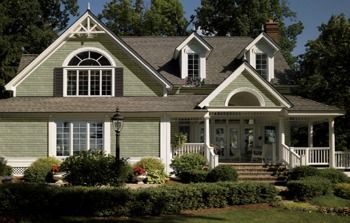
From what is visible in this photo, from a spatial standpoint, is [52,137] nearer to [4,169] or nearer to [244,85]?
[4,169]

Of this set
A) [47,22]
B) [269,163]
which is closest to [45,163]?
[269,163]

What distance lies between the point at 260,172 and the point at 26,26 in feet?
86.0

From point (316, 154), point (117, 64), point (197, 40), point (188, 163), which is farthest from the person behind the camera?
point (197, 40)

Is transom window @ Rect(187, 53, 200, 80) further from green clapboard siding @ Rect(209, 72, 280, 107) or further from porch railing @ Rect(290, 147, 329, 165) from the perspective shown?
porch railing @ Rect(290, 147, 329, 165)

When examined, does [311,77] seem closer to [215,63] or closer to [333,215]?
[215,63]

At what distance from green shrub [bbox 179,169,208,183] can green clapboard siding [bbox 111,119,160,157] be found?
2288 millimetres

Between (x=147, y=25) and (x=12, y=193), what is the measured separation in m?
37.3

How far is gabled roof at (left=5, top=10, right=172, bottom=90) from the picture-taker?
2606cm

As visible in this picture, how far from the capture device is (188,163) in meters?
24.5

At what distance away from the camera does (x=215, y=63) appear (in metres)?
30.9

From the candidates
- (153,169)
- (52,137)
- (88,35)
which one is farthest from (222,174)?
(88,35)

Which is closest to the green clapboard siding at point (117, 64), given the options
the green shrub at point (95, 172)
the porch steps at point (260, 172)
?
the porch steps at point (260, 172)

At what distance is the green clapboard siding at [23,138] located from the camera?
81.5ft

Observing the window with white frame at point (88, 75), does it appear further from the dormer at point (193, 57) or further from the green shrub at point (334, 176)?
the green shrub at point (334, 176)
